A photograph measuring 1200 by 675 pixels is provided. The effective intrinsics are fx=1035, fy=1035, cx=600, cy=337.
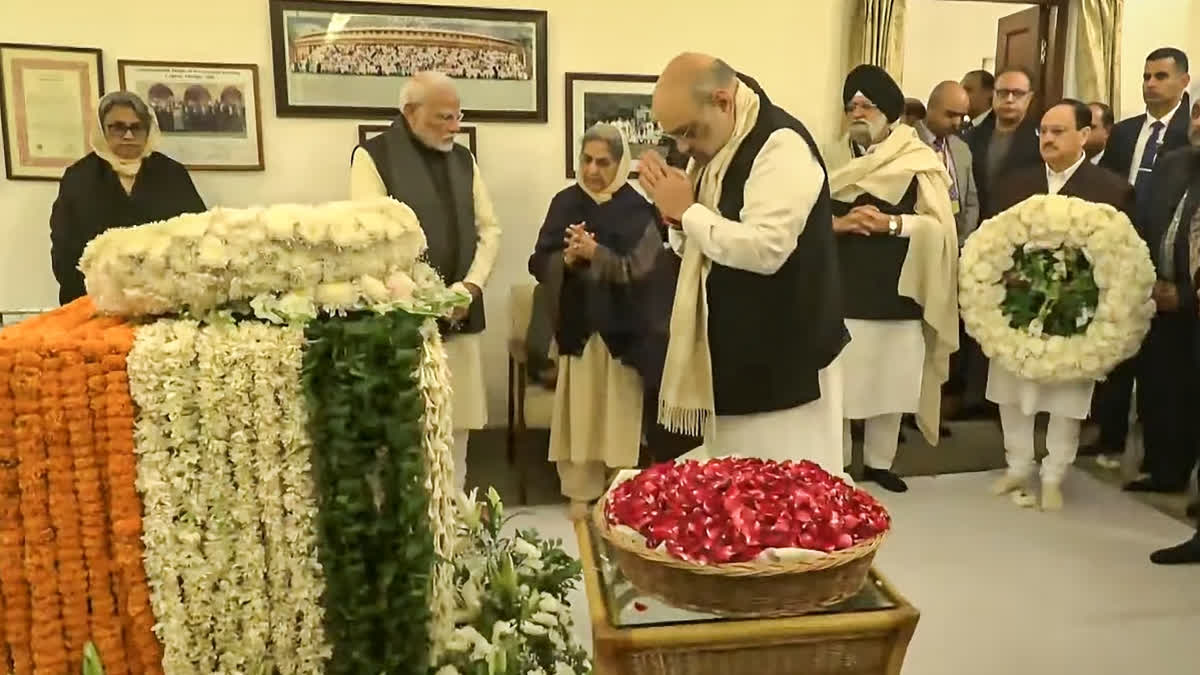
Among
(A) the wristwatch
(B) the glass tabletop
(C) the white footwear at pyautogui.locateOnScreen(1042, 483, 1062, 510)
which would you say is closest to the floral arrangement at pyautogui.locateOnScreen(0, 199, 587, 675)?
(B) the glass tabletop

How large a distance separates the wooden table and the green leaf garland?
399 millimetres

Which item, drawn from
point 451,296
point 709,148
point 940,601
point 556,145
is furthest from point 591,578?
point 556,145

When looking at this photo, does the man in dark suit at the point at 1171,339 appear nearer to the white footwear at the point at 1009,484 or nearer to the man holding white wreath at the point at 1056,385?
the man holding white wreath at the point at 1056,385

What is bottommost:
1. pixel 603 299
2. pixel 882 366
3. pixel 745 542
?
pixel 882 366

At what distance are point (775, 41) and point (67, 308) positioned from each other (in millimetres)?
4113

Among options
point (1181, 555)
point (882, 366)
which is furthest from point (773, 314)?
point (1181, 555)

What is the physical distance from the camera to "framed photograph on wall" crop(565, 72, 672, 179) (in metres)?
5.11

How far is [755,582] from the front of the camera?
1.57 m

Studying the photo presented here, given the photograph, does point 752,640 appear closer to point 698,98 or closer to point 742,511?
point 742,511

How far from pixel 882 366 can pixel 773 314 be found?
200 cm

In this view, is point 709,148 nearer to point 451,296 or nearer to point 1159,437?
point 451,296

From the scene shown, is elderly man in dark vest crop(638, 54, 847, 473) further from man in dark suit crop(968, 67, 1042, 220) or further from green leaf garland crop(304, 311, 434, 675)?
man in dark suit crop(968, 67, 1042, 220)

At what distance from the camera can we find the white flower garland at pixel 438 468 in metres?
1.87

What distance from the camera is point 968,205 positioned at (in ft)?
16.8
